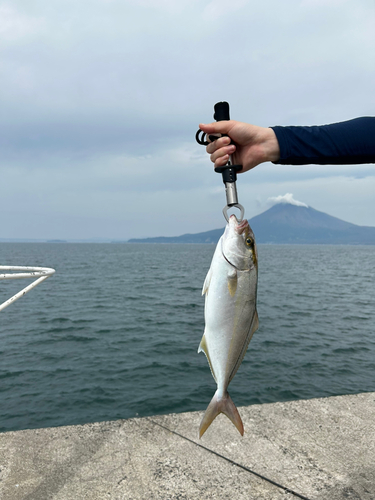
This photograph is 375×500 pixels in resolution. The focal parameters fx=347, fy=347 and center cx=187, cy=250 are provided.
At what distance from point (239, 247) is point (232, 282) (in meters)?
0.21

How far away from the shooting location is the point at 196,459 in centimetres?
368

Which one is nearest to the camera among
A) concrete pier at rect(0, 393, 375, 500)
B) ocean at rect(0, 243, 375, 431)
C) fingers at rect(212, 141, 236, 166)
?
fingers at rect(212, 141, 236, 166)

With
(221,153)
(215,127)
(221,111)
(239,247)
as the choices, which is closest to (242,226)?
(239,247)

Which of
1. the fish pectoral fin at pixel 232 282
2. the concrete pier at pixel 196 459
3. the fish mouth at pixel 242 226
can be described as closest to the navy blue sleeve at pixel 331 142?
the fish mouth at pixel 242 226

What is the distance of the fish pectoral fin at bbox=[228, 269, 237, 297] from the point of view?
207cm

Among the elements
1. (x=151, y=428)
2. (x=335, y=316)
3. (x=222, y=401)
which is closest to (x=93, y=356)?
(x=151, y=428)

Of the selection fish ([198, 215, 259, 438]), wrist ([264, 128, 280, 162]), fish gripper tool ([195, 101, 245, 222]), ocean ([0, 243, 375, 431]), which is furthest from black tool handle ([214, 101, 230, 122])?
ocean ([0, 243, 375, 431])

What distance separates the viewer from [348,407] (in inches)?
188

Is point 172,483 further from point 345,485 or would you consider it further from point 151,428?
point 345,485

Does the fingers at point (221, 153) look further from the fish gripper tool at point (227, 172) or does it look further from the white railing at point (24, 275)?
the white railing at point (24, 275)

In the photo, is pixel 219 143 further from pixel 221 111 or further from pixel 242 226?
pixel 242 226

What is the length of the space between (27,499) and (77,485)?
17.1 inches

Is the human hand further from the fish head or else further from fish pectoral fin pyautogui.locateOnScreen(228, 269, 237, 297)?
fish pectoral fin pyautogui.locateOnScreen(228, 269, 237, 297)

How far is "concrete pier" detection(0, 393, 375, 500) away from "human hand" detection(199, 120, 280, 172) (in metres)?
2.99
